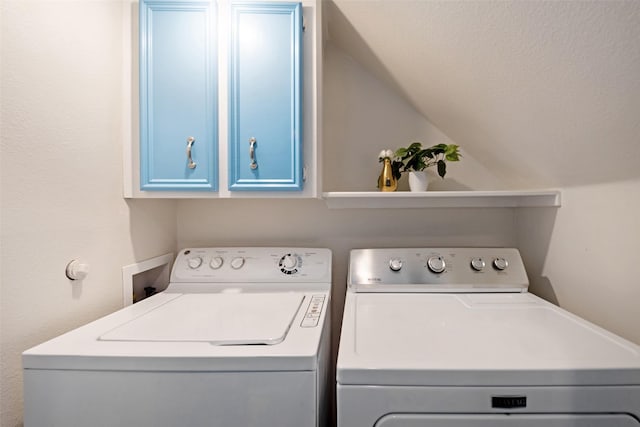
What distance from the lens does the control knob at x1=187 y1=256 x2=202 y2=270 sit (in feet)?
5.16

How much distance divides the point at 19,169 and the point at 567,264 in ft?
6.56

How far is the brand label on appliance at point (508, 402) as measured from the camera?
0.76 metres

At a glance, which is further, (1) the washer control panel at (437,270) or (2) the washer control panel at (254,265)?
(2) the washer control panel at (254,265)

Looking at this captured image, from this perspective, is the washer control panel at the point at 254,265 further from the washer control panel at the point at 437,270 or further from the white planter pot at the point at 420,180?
the white planter pot at the point at 420,180

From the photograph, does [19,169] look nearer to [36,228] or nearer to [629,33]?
[36,228]

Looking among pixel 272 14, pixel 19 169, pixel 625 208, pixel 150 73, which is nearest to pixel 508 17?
pixel 625 208

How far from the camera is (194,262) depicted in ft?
5.19

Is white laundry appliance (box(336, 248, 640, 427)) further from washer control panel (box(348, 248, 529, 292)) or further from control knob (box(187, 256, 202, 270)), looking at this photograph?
control knob (box(187, 256, 202, 270))

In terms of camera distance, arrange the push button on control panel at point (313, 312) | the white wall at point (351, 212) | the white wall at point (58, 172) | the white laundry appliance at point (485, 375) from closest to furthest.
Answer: the white laundry appliance at point (485, 375) → the white wall at point (58, 172) → the push button on control panel at point (313, 312) → the white wall at point (351, 212)

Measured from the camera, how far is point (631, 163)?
1.01 m

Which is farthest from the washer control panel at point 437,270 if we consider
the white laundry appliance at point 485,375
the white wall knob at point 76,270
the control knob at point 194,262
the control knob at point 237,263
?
the white wall knob at point 76,270

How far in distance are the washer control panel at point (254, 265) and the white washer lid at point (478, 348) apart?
1.29 ft

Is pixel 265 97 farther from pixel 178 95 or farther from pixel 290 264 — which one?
pixel 290 264

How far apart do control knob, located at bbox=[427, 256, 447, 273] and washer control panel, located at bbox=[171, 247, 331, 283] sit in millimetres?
482
